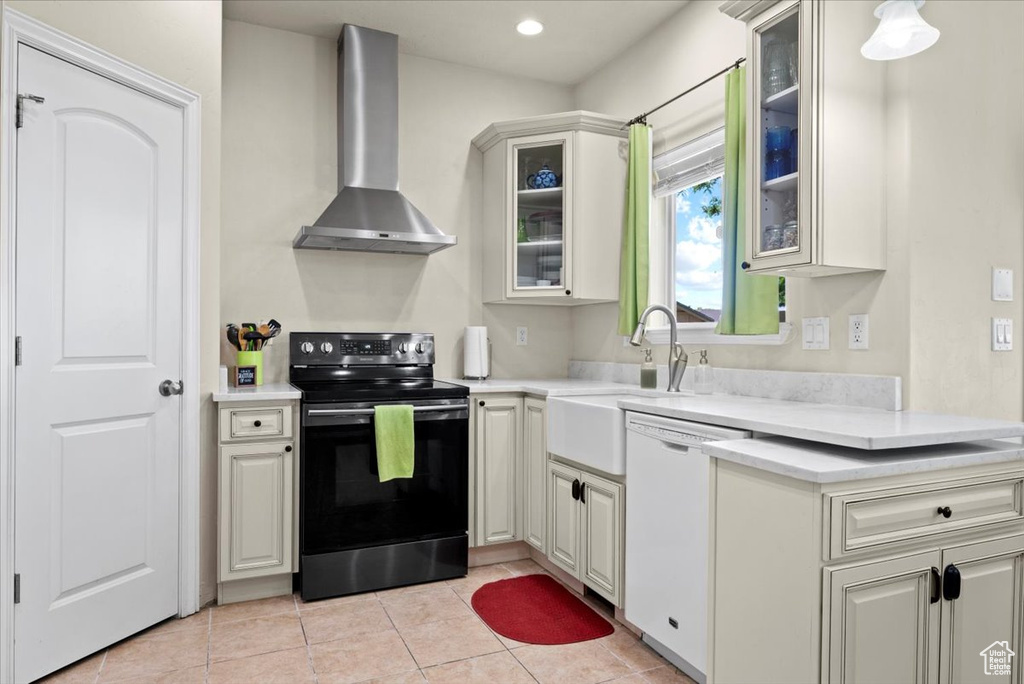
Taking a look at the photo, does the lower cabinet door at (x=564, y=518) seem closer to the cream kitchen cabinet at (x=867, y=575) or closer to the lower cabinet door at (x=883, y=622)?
the cream kitchen cabinet at (x=867, y=575)

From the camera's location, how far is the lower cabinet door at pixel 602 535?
96.7 inches

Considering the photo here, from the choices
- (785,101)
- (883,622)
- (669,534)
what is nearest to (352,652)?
(669,534)

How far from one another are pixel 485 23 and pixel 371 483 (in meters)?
2.36

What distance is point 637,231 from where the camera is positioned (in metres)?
3.34

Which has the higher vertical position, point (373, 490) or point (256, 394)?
point (256, 394)

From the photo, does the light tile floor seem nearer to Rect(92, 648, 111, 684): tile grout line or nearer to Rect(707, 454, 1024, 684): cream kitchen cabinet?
Rect(92, 648, 111, 684): tile grout line

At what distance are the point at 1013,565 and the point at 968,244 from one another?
106 centimetres

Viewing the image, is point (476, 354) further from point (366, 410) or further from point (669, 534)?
point (669, 534)

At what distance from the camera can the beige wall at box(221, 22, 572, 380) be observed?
333 centimetres

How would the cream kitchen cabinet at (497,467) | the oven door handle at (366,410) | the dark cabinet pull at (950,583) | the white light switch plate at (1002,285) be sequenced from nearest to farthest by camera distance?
the dark cabinet pull at (950,583)
the white light switch plate at (1002,285)
the oven door handle at (366,410)
the cream kitchen cabinet at (497,467)

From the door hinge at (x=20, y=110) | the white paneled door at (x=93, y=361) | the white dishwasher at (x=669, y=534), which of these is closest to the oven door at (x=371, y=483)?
the white paneled door at (x=93, y=361)

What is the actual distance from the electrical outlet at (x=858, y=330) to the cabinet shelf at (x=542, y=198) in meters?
1.68

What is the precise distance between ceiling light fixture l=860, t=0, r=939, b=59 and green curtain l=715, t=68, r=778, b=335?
831mm

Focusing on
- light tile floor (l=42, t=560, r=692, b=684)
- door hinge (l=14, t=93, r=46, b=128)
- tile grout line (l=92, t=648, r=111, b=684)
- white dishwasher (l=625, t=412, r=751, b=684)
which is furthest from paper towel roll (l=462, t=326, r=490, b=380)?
door hinge (l=14, t=93, r=46, b=128)
